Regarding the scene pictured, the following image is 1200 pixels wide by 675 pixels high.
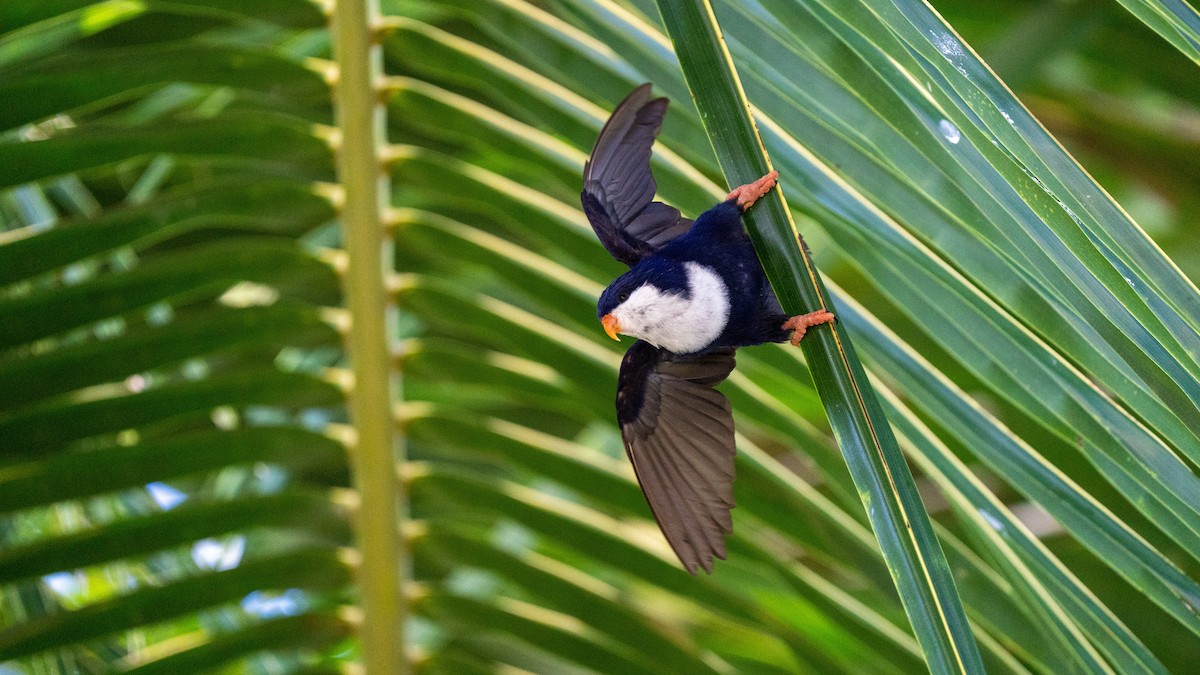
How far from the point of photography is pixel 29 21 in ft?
3.59

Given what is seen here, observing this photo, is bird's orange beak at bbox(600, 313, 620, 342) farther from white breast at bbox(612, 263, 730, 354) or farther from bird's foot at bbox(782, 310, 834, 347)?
bird's foot at bbox(782, 310, 834, 347)

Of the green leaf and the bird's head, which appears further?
the bird's head

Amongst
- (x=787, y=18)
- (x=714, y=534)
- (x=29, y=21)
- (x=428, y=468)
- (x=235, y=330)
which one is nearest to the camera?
(x=787, y=18)

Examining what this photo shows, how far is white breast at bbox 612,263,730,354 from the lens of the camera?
2.82 feet

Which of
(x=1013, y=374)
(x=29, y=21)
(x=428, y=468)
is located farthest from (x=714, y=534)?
(x=29, y=21)

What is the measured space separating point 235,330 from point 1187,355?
38.2 inches

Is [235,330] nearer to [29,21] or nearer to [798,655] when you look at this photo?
[29,21]

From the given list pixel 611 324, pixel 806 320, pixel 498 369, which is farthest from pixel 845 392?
pixel 498 369

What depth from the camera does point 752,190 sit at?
732mm

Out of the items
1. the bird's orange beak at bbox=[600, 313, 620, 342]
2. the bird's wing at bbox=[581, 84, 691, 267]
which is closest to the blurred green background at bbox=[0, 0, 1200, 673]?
the bird's wing at bbox=[581, 84, 691, 267]

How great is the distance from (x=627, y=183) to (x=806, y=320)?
Result: 346mm

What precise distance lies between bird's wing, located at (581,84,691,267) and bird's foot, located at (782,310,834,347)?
27 centimetres

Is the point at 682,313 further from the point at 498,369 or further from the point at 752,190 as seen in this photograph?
the point at 498,369

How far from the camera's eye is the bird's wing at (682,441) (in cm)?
83
